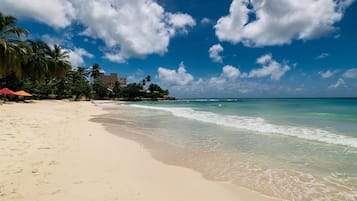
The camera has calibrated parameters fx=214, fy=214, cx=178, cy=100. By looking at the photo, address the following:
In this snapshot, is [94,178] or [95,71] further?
[95,71]

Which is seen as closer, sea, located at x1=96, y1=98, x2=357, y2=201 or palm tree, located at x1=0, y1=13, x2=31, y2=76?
sea, located at x1=96, y1=98, x2=357, y2=201

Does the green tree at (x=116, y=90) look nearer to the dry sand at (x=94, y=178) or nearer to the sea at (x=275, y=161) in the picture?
the sea at (x=275, y=161)

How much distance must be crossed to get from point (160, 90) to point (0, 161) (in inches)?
4005

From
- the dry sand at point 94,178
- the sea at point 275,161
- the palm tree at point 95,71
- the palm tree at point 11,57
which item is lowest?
the sea at point 275,161

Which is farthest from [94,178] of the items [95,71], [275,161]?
[95,71]

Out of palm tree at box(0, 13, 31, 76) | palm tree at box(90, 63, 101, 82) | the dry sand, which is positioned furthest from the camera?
palm tree at box(90, 63, 101, 82)

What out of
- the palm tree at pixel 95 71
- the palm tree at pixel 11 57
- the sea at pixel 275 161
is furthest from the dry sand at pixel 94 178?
the palm tree at pixel 95 71

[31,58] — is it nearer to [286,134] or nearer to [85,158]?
[85,158]

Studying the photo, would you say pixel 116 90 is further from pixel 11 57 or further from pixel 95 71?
pixel 11 57

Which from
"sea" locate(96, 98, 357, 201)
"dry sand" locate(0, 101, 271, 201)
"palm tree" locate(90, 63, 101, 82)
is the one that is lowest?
"sea" locate(96, 98, 357, 201)

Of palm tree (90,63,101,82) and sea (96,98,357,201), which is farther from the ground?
palm tree (90,63,101,82)

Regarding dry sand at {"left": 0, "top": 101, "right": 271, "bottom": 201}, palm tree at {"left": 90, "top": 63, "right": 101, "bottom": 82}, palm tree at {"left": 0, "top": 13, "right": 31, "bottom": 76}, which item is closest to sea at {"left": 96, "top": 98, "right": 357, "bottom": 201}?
dry sand at {"left": 0, "top": 101, "right": 271, "bottom": 201}

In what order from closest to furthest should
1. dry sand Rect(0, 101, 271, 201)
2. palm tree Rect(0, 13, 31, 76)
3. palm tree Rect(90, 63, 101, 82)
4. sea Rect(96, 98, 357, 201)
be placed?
1. dry sand Rect(0, 101, 271, 201)
2. sea Rect(96, 98, 357, 201)
3. palm tree Rect(0, 13, 31, 76)
4. palm tree Rect(90, 63, 101, 82)

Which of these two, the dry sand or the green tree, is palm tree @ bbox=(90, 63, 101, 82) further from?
the dry sand
